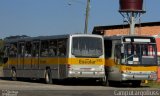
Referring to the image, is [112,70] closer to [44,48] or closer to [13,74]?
[44,48]

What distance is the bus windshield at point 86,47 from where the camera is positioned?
31.2 metres

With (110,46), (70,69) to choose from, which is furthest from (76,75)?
(110,46)

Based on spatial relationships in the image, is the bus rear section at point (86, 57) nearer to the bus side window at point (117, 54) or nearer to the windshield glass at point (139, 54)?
the bus side window at point (117, 54)

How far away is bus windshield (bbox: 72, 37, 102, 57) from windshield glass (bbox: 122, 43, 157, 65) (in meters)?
1.75

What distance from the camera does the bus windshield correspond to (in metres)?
31.2

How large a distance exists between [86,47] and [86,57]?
55cm

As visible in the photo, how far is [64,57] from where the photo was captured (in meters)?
31.4

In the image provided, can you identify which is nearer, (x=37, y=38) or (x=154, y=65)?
(x=154, y=65)

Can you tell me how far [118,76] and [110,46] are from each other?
74.9 inches

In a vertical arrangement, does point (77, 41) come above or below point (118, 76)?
above

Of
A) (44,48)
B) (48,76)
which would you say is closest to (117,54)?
(48,76)

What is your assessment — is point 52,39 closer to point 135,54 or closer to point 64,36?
point 64,36

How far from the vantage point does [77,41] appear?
3116cm

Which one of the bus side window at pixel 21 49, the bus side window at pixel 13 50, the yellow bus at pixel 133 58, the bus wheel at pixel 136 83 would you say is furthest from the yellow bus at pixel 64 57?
the bus wheel at pixel 136 83
